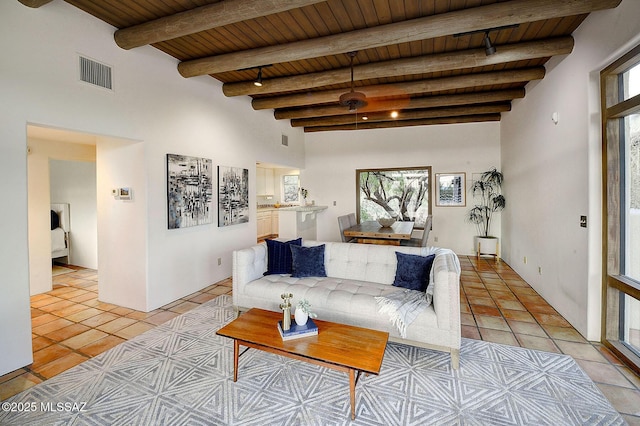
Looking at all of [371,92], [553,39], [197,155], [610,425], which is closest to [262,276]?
[197,155]

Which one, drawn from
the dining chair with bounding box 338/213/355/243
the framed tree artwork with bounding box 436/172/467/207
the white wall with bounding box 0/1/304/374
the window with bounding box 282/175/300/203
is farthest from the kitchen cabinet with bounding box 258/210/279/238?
the framed tree artwork with bounding box 436/172/467/207

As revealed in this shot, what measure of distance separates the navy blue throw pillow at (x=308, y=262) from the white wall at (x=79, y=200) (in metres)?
4.19

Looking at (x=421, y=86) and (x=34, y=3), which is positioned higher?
(x=421, y=86)

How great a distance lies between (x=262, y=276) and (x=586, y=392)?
2889 mm

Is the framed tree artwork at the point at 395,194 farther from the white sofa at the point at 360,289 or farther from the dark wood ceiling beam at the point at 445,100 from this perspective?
the white sofa at the point at 360,289

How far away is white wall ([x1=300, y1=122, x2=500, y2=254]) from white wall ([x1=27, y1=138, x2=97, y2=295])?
4880 mm

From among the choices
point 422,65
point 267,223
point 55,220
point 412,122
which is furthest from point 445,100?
point 55,220

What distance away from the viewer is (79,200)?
515cm

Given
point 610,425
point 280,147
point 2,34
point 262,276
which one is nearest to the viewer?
point 610,425

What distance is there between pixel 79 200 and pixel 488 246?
7926 mm

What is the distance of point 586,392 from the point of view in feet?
6.32

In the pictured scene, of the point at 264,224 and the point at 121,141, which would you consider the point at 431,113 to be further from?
the point at 264,224

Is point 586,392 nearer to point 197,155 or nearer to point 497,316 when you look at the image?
point 497,316

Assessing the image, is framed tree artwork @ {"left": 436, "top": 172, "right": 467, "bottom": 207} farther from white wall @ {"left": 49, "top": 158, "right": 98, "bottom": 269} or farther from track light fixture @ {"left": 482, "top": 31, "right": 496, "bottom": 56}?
white wall @ {"left": 49, "top": 158, "right": 98, "bottom": 269}
